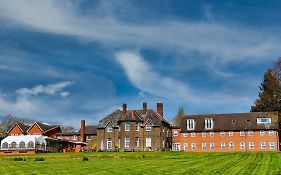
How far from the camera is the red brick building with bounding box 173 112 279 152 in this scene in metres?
69.9

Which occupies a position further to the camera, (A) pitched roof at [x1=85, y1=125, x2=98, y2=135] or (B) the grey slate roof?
(A) pitched roof at [x1=85, y1=125, x2=98, y2=135]

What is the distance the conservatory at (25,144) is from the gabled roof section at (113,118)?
1269cm

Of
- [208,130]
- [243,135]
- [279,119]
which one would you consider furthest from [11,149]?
[279,119]

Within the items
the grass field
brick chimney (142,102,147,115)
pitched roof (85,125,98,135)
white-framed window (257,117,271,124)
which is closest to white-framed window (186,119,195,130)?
brick chimney (142,102,147,115)

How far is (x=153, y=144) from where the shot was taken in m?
70.8

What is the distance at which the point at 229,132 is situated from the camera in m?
72.9

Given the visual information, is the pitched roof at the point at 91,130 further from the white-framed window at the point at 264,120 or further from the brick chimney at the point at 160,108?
the white-framed window at the point at 264,120

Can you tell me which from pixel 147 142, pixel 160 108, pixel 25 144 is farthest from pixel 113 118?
pixel 25 144

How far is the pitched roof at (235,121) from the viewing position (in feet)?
231

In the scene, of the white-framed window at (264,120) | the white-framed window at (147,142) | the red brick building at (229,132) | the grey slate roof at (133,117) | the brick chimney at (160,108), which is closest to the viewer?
the red brick building at (229,132)

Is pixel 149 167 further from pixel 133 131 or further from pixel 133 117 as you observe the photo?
pixel 133 117

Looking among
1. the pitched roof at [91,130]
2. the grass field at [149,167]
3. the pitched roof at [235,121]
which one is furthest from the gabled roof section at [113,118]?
the grass field at [149,167]

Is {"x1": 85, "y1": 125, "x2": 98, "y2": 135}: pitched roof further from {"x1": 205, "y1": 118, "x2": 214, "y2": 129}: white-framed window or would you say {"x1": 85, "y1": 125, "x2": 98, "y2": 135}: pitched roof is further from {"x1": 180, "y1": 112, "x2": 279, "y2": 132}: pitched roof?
{"x1": 205, "y1": 118, "x2": 214, "y2": 129}: white-framed window

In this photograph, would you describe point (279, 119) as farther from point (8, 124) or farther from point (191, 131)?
point (8, 124)
